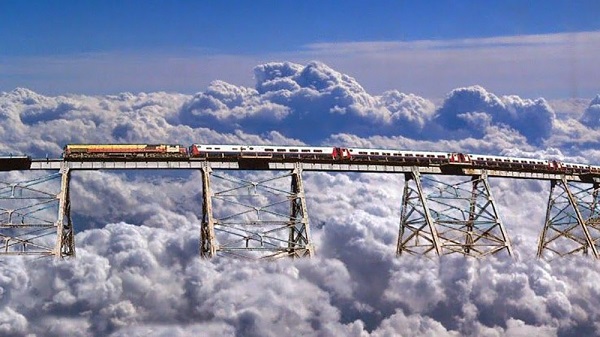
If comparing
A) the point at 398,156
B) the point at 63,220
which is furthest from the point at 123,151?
the point at 398,156

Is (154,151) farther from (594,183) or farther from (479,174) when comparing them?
(594,183)

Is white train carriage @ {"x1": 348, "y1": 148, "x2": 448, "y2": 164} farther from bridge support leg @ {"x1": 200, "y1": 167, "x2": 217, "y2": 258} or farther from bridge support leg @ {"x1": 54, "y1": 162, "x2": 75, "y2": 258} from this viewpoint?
bridge support leg @ {"x1": 54, "y1": 162, "x2": 75, "y2": 258}

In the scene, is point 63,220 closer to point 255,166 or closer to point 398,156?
point 255,166

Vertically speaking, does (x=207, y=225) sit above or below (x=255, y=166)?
below

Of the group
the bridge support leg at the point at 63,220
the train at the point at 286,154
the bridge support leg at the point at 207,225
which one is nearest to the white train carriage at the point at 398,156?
the train at the point at 286,154

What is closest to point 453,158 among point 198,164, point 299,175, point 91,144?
point 299,175

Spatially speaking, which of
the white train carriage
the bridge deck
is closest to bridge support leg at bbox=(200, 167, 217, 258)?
the bridge deck
